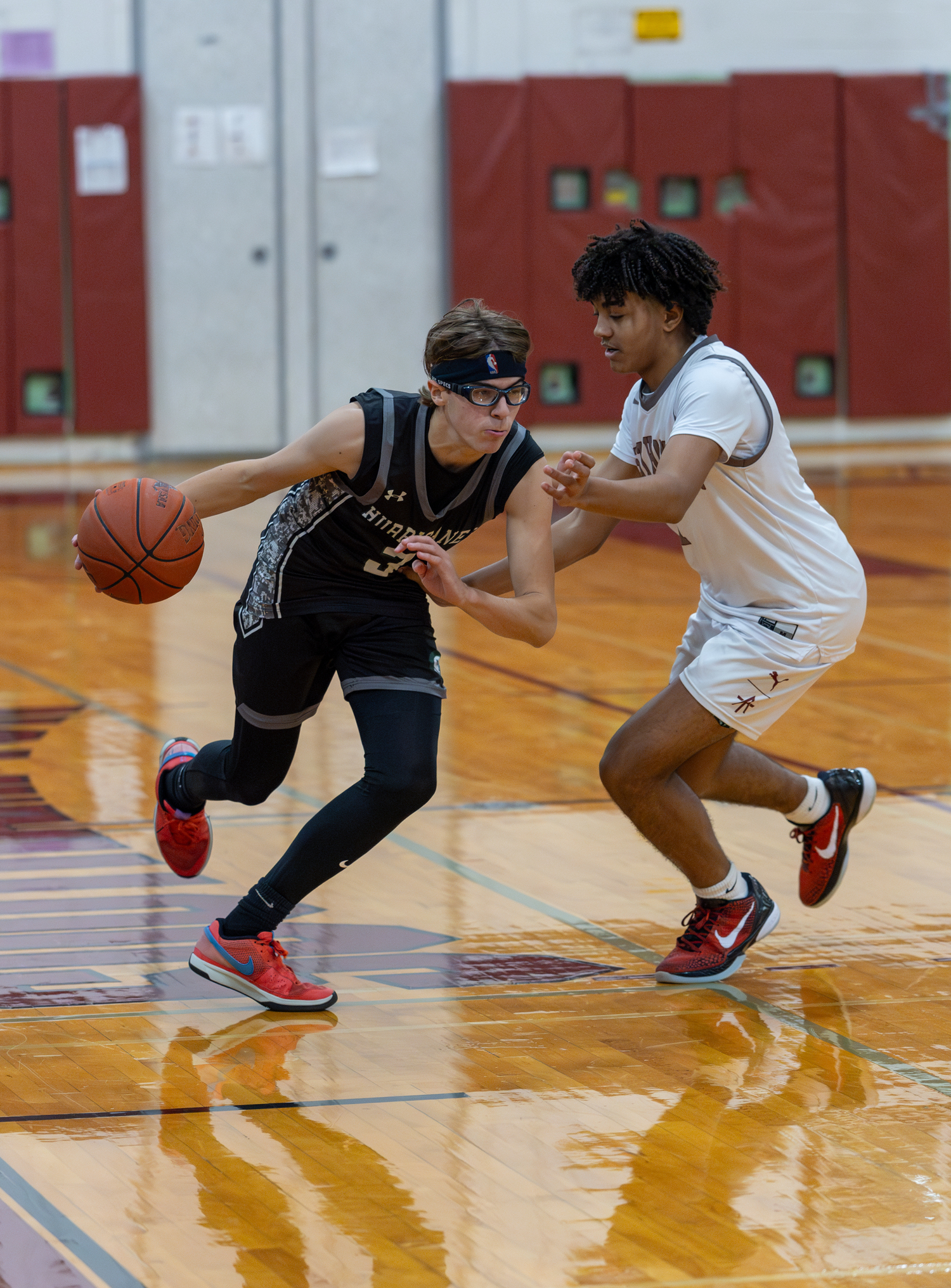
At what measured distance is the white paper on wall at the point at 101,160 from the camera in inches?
561

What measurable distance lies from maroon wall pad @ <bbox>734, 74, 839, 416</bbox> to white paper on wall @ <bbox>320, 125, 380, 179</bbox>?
2.78 meters

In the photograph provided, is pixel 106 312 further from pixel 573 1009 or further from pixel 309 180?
pixel 573 1009

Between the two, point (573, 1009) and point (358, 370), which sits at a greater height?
point (358, 370)

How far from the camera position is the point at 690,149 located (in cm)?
1501

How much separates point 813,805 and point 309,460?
142 centimetres

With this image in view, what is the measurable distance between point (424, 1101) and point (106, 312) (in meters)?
11.7

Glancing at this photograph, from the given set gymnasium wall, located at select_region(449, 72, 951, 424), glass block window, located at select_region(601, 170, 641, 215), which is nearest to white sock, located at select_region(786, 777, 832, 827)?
gymnasium wall, located at select_region(449, 72, 951, 424)

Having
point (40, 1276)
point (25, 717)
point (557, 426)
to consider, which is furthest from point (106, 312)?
point (40, 1276)

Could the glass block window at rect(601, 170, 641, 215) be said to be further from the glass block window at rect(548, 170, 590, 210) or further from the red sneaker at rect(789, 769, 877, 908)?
the red sneaker at rect(789, 769, 877, 908)

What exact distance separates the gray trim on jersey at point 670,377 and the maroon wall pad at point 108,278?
35.7ft

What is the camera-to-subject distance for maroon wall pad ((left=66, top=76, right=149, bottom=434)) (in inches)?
561

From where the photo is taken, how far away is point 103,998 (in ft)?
13.1

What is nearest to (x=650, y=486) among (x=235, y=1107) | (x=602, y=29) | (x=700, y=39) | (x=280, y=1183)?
(x=235, y=1107)

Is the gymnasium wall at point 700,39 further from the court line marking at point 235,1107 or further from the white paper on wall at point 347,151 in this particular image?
the court line marking at point 235,1107
